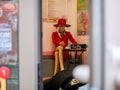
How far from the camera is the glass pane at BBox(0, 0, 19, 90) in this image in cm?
214

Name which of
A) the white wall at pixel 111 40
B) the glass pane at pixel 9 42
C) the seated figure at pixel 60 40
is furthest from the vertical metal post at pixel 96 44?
the seated figure at pixel 60 40

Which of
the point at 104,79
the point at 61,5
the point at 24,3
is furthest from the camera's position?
the point at 61,5

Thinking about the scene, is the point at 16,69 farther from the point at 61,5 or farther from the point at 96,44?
the point at 61,5

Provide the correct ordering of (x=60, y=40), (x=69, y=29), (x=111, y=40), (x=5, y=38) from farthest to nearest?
(x=69, y=29), (x=60, y=40), (x=5, y=38), (x=111, y=40)

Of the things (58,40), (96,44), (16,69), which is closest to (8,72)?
(16,69)

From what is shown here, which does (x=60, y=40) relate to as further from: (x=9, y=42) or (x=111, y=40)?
(x=111, y=40)

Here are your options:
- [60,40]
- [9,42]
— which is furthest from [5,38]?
[60,40]

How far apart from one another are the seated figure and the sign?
3.23m

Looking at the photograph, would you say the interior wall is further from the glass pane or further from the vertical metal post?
the vertical metal post

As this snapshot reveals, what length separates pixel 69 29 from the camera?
19.5 ft

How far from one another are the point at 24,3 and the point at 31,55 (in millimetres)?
405

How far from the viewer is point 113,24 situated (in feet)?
1.04

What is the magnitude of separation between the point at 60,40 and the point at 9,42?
11.1 feet

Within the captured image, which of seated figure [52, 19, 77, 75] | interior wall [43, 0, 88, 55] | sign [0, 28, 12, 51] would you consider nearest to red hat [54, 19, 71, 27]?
seated figure [52, 19, 77, 75]
